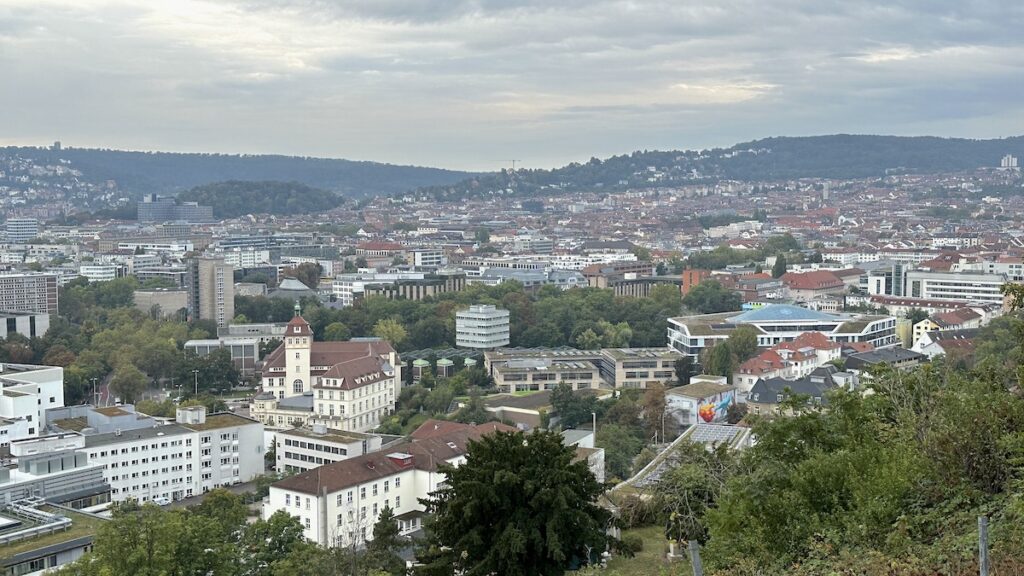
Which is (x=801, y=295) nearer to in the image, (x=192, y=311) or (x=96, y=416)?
(x=192, y=311)

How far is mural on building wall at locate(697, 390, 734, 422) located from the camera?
1121 inches

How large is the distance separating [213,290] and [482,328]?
48.5 ft

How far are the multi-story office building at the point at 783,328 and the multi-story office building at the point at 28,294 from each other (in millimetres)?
29016

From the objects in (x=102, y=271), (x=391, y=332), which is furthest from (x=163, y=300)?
(x=391, y=332)

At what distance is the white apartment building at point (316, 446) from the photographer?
23984 mm

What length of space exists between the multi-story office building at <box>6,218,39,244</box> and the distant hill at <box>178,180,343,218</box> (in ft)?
75.6

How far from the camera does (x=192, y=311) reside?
5112 cm

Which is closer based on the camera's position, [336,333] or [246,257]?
[336,333]

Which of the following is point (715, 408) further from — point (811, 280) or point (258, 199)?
point (258, 199)

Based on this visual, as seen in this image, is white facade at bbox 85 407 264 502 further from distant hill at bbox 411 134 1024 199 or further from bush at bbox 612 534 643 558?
distant hill at bbox 411 134 1024 199

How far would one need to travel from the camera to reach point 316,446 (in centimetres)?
2459

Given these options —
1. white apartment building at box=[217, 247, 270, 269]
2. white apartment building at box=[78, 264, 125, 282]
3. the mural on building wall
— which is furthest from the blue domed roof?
white apartment building at box=[217, 247, 270, 269]

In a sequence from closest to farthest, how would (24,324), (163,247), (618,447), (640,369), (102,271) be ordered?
(618,447) → (640,369) → (24,324) → (102,271) → (163,247)

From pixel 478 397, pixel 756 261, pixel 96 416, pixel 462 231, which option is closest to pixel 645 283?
pixel 756 261
